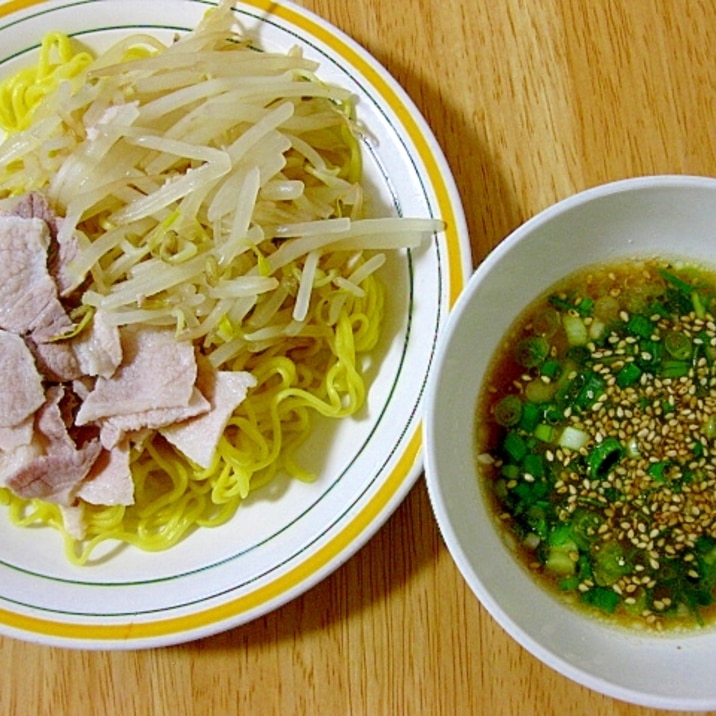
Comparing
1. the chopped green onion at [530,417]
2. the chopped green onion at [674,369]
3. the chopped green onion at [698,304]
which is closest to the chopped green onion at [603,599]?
the chopped green onion at [530,417]

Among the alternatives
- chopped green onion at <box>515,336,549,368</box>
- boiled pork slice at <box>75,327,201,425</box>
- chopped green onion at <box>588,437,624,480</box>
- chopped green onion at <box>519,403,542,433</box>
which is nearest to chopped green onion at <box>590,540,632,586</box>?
chopped green onion at <box>588,437,624,480</box>

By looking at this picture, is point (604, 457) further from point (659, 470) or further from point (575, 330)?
point (575, 330)

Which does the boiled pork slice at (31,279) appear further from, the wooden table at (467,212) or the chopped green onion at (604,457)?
the chopped green onion at (604,457)

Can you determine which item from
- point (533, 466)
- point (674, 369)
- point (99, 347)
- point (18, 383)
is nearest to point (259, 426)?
point (99, 347)

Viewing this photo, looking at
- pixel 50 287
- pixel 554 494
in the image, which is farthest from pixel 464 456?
pixel 50 287

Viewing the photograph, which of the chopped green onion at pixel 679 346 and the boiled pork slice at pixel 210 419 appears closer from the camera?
the chopped green onion at pixel 679 346

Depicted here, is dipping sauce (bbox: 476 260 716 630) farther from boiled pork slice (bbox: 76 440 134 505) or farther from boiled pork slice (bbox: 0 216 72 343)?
boiled pork slice (bbox: 0 216 72 343)

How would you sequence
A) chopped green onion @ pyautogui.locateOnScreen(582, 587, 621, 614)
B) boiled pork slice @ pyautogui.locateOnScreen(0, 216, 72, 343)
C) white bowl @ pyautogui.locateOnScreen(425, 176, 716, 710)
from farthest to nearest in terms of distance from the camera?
1. boiled pork slice @ pyautogui.locateOnScreen(0, 216, 72, 343)
2. chopped green onion @ pyautogui.locateOnScreen(582, 587, 621, 614)
3. white bowl @ pyautogui.locateOnScreen(425, 176, 716, 710)
